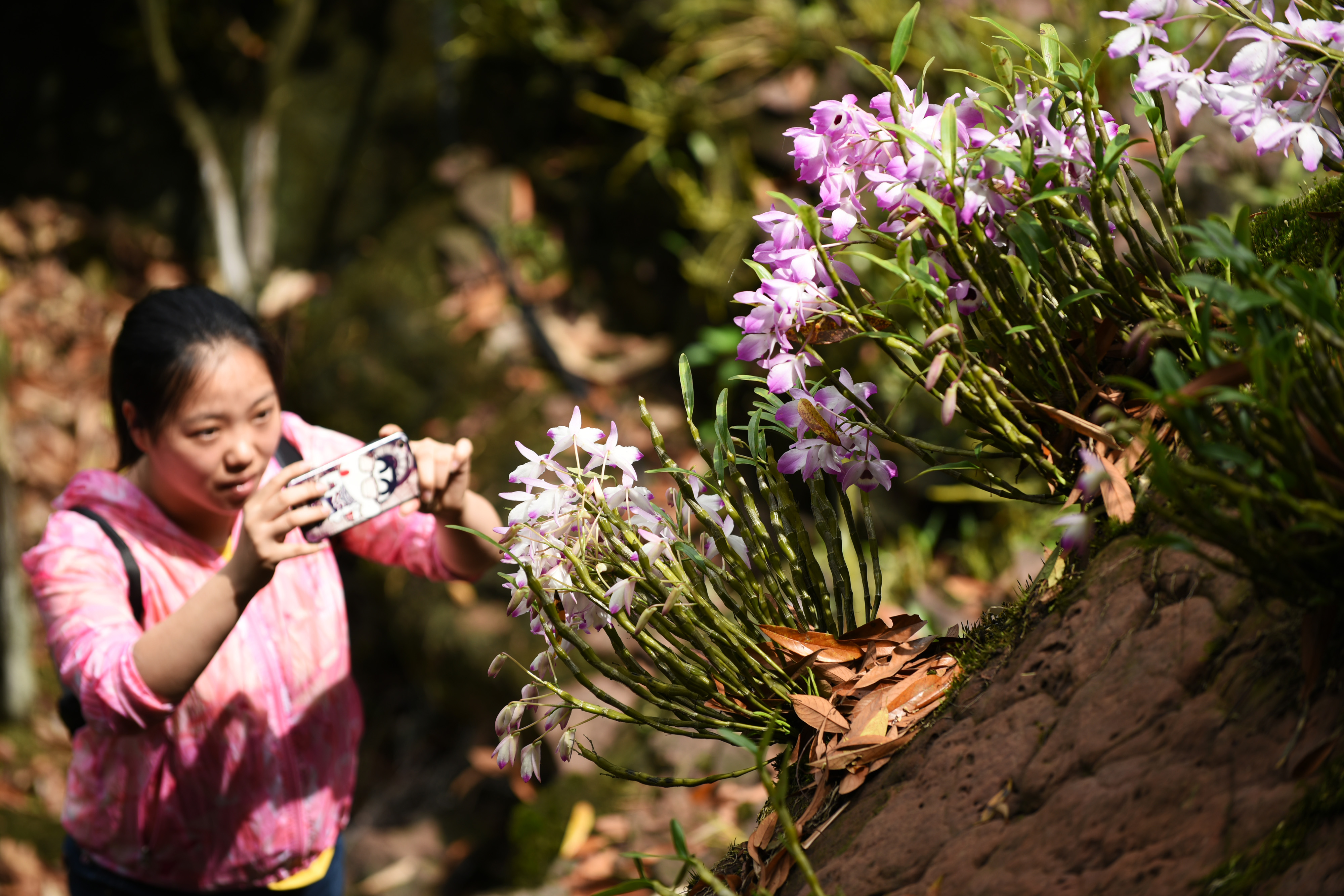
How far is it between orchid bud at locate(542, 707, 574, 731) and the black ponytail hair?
3.24ft

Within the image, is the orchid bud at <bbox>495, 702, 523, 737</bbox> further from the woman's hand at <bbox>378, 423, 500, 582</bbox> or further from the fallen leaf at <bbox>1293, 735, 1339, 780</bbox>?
the fallen leaf at <bbox>1293, 735, 1339, 780</bbox>

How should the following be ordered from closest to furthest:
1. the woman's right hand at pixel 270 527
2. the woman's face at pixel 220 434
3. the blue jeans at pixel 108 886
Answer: the woman's right hand at pixel 270 527, the woman's face at pixel 220 434, the blue jeans at pixel 108 886

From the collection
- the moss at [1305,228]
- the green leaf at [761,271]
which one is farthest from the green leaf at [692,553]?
the moss at [1305,228]

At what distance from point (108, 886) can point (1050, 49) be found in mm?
2185

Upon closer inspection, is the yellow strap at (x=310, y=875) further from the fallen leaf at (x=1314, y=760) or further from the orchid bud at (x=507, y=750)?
the fallen leaf at (x=1314, y=760)

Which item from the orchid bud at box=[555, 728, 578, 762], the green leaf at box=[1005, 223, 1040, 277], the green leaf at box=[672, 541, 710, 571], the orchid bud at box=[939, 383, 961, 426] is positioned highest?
the green leaf at box=[1005, 223, 1040, 277]

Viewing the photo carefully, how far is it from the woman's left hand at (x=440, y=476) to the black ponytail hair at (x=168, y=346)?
0.35m

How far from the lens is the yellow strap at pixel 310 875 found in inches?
76.0

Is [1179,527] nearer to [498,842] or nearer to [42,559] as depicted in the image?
[42,559]

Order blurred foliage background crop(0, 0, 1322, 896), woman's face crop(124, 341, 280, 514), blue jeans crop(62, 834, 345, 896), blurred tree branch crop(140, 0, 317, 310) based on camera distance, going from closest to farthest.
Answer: woman's face crop(124, 341, 280, 514)
blue jeans crop(62, 834, 345, 896)
blurred foliage background crop(0, 0, 1322, 896)
blurred tree branch crop(140, 0, 317, 310)

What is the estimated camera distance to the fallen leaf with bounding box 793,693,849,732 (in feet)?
3.85

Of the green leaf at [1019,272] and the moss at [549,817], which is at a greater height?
the green leaf at [1019,272]

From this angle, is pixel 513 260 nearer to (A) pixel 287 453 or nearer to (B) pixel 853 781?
(A) pixel 287 453

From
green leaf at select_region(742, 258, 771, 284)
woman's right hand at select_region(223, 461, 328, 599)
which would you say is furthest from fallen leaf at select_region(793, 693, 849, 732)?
woman's right hand at select_region(223, 461, 328, 599)
